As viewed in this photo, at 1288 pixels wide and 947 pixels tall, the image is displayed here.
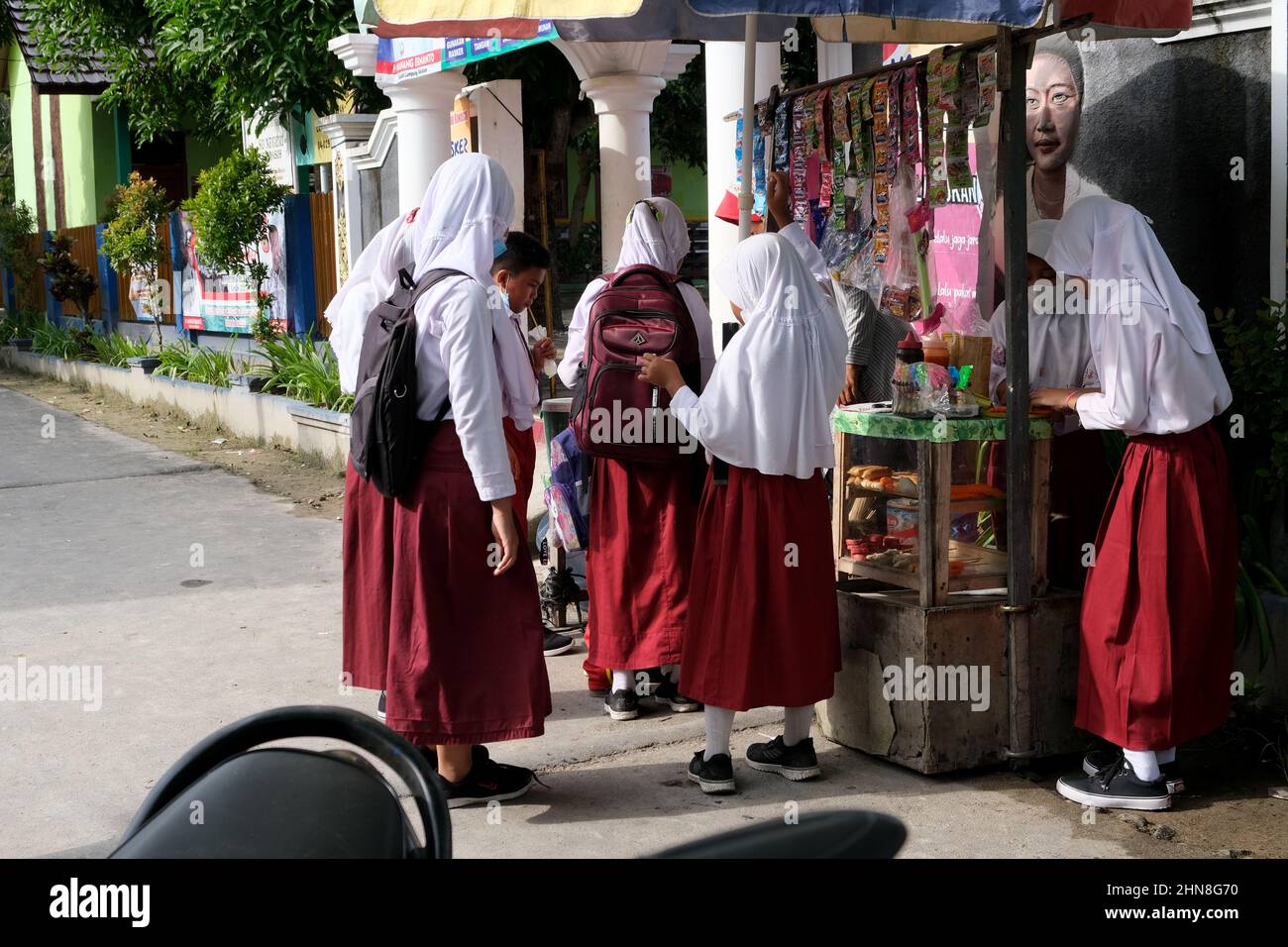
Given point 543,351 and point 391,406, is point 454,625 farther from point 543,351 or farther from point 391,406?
point 543,351

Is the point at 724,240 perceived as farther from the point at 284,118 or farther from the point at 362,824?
the point at 284,118

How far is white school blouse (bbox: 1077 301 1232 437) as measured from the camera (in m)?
4.20

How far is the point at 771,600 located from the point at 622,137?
5.80 m

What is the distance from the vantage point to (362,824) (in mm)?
1812

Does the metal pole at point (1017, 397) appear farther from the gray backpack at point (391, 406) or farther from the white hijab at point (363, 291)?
the white hijab at point (363, 291)

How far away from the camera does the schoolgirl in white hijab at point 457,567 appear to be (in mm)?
4297

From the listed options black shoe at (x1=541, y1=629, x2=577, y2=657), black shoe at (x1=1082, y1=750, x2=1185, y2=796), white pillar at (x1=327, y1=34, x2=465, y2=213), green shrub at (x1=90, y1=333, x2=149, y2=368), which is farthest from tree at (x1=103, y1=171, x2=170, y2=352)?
black shoe at (x1=1082, y1=750, x2=1185, y2=796)

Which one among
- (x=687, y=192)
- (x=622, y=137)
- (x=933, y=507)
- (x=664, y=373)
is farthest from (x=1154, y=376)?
(x=687, y=192)

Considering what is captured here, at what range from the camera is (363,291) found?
16.5ft

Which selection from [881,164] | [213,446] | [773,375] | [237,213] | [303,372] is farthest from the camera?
[237,213]

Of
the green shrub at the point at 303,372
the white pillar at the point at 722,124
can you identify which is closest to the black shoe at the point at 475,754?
the white pillar at the point at 722,124

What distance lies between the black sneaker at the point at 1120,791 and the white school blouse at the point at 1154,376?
107cm

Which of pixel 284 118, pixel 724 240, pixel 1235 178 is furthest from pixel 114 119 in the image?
pixel 1235 178
